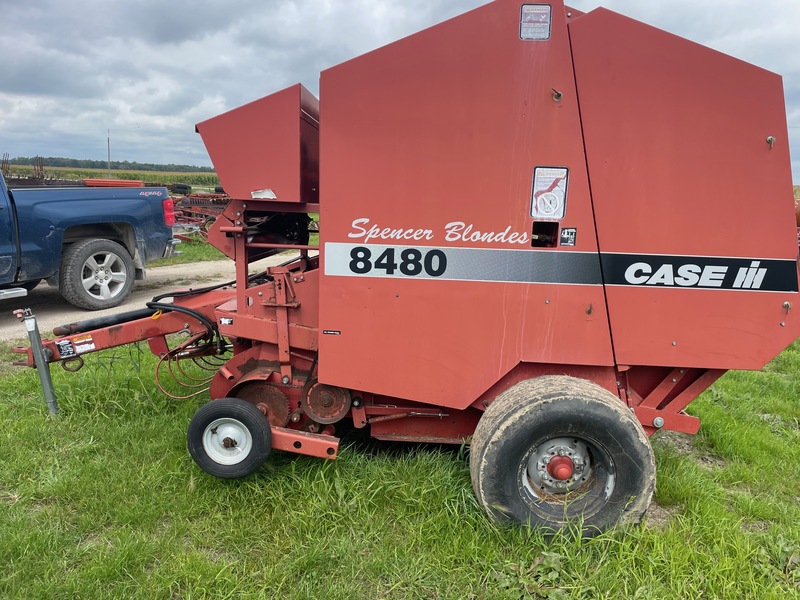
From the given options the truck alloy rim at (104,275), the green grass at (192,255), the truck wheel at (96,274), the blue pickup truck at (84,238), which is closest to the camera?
the blue pickup truck at (84,238)

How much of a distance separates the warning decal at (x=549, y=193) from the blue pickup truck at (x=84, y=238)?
686 cm

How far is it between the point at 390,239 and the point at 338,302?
47 centimetres

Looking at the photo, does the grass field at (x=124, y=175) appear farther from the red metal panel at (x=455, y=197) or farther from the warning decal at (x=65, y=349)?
the red metal panel at (x=455, y=197)

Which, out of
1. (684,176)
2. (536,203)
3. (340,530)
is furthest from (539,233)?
(340,530)

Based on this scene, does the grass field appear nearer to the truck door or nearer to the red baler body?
the truck door

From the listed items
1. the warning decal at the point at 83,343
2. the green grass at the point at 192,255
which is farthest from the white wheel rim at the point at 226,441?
the green grass at the point at 192,255

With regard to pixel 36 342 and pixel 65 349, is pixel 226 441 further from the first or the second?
pixel 36 342

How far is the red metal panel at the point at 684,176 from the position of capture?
103 inches

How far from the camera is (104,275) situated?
7.66 metres

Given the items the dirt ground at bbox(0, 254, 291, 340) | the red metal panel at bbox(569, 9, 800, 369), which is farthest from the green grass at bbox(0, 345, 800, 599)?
the dirt ground at bbox(0, 254, 291, 340)

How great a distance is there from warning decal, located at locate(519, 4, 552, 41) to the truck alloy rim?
703 centimetres

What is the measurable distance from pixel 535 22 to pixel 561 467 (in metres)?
2.33

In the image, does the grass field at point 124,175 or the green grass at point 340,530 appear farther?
the grass field at point 124,175

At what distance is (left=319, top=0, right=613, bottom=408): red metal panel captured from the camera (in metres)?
2.67
